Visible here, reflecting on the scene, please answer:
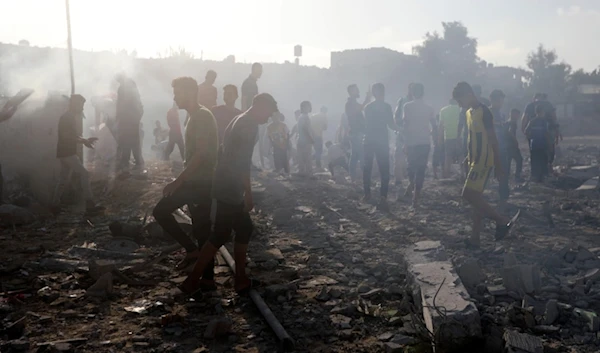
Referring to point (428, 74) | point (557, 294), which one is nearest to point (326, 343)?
point (557, 294)

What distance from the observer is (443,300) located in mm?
3947

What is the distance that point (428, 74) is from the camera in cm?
4288

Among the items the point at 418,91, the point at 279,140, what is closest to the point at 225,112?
the point at 418,91

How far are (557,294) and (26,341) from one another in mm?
4091

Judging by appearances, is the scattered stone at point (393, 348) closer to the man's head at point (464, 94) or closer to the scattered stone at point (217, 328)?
the scattered stone at point (217, 328)

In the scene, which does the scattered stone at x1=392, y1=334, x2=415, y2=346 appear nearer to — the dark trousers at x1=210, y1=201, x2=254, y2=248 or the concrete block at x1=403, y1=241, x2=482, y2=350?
the concrete block at x1=403, y1=241, x2=482, y2=350

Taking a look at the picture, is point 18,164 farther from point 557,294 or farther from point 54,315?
point 557,294

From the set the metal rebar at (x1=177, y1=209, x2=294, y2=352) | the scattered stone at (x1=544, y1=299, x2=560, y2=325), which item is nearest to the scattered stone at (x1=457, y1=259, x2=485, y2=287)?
the scattered stone at (x1=544, y1=299, x2=560, y2=325)

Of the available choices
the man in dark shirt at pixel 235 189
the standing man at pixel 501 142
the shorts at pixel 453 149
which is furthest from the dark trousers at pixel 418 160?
the man in dark shirt at pixel 235 189

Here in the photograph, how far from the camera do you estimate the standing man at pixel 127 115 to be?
10.7 metres

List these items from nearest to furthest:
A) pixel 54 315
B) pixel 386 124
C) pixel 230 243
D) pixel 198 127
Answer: pixel 54 315 → pixel 198 127 → pixel 230 243 → pixel 386 124

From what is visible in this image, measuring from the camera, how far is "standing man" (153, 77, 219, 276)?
16.0 feet

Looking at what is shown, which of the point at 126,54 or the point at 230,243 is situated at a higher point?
the point at 126,54

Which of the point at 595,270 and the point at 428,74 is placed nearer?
the point at 595,270
